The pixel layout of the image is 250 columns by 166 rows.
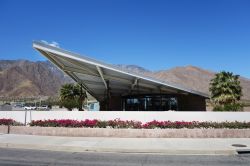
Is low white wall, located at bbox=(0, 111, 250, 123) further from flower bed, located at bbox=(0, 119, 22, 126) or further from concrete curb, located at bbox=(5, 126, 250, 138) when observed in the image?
flower bed, located at bbox=(0, 119, 22, 126)

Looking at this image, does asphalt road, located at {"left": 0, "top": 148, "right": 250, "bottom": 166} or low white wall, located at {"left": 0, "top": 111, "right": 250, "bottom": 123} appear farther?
low white wall, located at {"left": 0, "top": 111, "right": 250, "bottom": 123}

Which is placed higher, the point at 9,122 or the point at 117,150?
the point at 9,122

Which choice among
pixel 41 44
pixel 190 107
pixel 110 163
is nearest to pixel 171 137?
pixel 110 163

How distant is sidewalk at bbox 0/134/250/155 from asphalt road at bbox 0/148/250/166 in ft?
2.70

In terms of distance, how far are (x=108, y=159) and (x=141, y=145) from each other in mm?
3800

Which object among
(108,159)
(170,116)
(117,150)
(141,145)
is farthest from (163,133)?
(108,159)

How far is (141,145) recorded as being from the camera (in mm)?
16312

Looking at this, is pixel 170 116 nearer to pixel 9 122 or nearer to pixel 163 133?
pixel 163 133

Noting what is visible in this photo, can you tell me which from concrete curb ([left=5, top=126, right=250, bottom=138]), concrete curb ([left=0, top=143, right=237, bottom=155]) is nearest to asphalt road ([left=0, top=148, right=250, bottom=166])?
concrete curb ([left=0, top=143, right=237, bottom=155])

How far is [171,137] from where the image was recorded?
19.5 meters

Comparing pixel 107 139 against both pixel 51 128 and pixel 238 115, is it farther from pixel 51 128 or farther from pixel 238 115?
pixel 238 115

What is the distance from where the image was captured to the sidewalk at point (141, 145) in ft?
48.8

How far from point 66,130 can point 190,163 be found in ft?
33.8

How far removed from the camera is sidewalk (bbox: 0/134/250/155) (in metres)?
14.9
